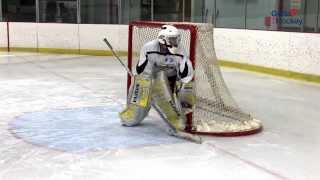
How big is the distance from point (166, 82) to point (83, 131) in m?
0.88

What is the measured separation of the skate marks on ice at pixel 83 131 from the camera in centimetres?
445

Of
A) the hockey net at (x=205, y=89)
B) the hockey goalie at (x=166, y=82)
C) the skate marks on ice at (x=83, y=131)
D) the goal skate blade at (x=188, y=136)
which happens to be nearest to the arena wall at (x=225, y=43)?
the hockey net at (x=205, y=89)

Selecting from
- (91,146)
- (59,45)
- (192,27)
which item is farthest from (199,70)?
(59,45)

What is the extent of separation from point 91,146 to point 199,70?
57.5 inches

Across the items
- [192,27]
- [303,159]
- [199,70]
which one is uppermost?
[192,27]

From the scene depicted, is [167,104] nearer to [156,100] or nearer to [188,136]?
[156,100]

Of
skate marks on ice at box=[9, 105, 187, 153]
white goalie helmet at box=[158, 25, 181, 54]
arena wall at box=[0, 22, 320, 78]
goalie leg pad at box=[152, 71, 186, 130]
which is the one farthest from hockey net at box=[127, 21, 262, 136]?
arena wall at box=[0, 22, 320, 78]

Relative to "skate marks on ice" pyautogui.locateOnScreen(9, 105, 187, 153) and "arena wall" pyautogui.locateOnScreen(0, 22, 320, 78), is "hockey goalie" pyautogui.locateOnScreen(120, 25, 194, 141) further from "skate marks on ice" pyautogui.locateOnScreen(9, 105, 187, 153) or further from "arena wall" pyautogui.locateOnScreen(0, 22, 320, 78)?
"arena wall" pyautogui.locateOnScreen(0, 22, 320, 78)

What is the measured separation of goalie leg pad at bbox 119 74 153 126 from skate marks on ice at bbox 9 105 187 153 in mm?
85

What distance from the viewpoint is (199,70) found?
529 cm

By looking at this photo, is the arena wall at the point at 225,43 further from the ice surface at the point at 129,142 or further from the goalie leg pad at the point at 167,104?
the goalie leg pad at the point at 167,104

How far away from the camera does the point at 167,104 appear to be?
4.75 metres

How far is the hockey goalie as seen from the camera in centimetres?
471

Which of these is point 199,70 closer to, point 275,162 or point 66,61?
point 275,162
